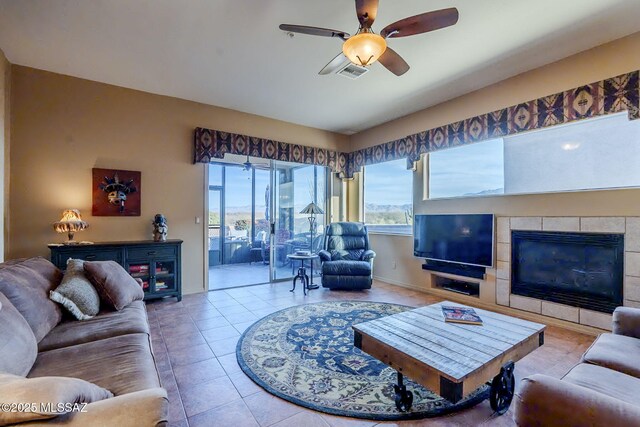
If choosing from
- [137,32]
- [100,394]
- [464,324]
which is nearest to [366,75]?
[137,32]

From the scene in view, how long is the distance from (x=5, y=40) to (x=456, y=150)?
5576 millimetres

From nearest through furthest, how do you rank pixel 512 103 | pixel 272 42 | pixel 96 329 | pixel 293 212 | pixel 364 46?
1. pixel 96 329
2. pixel 364 46
3. pixel 272 42
4. pixel 512 103
5. pixel 293 212

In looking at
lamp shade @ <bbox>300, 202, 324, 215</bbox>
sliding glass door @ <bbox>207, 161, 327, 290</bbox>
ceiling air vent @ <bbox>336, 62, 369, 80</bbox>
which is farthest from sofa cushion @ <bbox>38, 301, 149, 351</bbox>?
lamp shade @ <bbox>300, 202, 324, 215</bbox>

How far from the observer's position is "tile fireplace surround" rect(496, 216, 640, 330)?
9.04 feet

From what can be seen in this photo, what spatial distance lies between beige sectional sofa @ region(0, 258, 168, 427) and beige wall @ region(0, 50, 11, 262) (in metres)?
1.66

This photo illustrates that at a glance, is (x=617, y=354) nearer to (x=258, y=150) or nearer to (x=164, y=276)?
(x=164, y=276)

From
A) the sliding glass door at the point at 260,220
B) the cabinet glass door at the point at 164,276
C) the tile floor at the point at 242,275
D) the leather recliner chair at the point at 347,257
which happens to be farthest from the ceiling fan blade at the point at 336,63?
the tile floor at the point at 242,275

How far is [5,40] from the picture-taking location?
9.50 feet

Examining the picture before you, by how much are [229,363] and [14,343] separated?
141cm

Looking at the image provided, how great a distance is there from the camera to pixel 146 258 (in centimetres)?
384

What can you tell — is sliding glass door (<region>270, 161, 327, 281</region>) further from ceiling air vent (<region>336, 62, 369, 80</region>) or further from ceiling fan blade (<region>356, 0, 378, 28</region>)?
→ ceiling fan blade (<region>356, 0, 378, 28</region>)

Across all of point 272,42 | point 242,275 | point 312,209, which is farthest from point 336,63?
point 242,275

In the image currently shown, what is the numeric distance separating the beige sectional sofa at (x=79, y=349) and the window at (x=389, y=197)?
422 centimetres

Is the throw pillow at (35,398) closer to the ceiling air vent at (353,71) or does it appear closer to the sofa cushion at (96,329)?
the sofa cushion at (96,329)
